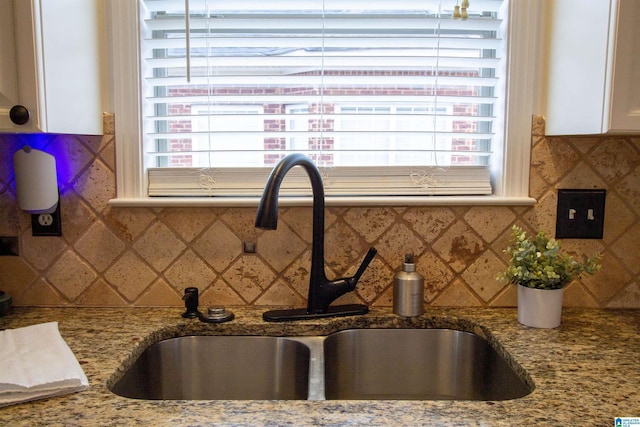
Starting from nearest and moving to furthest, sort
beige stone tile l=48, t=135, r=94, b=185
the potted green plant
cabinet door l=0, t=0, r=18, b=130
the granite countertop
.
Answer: the granite countertop < cabinet door l=0, t=0, r=18, b=130 < the potted green plant < beige stone tile l=48, t=135, r=94, b=185

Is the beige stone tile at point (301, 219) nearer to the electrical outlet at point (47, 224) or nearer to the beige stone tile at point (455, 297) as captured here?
the beige stone tile at point (455, 297)

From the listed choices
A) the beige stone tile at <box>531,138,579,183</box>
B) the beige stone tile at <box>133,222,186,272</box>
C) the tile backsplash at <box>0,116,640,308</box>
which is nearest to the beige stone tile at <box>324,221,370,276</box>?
the tile backsplash at <box>0,116,640,308</box>

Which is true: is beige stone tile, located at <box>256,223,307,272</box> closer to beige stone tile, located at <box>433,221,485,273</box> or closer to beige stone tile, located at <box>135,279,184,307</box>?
beige stone tile, located at <box>135,279,184,307</box>

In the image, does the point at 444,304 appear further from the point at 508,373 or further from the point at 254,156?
the point at 254,156

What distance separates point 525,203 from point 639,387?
0.57 m

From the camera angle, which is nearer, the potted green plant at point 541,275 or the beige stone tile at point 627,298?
the potted green plant at point 541,275

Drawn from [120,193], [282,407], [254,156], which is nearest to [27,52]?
[120,193]

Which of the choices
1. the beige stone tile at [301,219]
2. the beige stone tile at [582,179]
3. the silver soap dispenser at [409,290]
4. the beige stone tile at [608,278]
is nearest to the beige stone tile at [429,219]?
the silver soap dispenser at [409,290]

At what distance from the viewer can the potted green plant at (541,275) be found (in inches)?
46.9

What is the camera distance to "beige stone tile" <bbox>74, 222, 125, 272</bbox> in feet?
4.47

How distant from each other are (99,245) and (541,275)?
1.20 metres

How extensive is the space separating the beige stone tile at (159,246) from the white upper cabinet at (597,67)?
3.59 feet

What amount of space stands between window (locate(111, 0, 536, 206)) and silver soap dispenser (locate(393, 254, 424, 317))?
240mm

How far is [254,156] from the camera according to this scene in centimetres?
143
